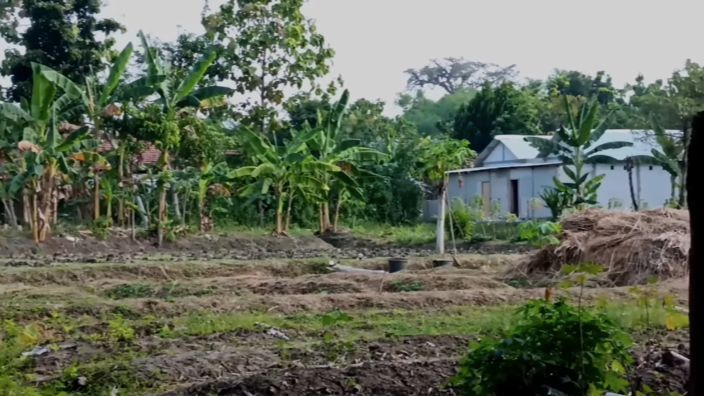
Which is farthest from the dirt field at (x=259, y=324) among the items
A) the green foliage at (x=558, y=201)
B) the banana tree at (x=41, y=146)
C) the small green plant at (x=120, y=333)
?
the green foliage at (x=558, y=201)

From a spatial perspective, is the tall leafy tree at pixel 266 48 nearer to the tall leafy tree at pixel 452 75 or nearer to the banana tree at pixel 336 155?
the banana tree at pixel 336 155

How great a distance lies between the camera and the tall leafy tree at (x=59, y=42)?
2531 cm

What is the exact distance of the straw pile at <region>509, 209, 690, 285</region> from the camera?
37.2 feet

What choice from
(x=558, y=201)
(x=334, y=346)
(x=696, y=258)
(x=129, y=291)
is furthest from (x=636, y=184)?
(x=696, y=258)

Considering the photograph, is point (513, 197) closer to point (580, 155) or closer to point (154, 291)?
point (580, 155)

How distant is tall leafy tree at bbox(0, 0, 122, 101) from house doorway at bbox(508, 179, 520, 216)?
547 inches

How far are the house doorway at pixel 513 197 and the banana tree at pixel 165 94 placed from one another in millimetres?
14129

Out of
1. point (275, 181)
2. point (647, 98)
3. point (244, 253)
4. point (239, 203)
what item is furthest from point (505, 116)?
point (244, 253)

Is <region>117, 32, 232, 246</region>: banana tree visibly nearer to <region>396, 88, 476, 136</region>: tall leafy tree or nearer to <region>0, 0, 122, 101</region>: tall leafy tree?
<region>0, 0, 122, 101</region>: tall leafy tree

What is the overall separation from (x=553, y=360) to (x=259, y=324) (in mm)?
4190

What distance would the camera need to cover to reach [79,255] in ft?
52.3

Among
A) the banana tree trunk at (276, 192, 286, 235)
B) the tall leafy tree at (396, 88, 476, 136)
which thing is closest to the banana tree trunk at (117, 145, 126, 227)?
the banana tree trunk at (276, 192, 286, 235)

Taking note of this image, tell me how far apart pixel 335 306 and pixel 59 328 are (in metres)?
2.69

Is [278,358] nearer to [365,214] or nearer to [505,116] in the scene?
[365,214]
